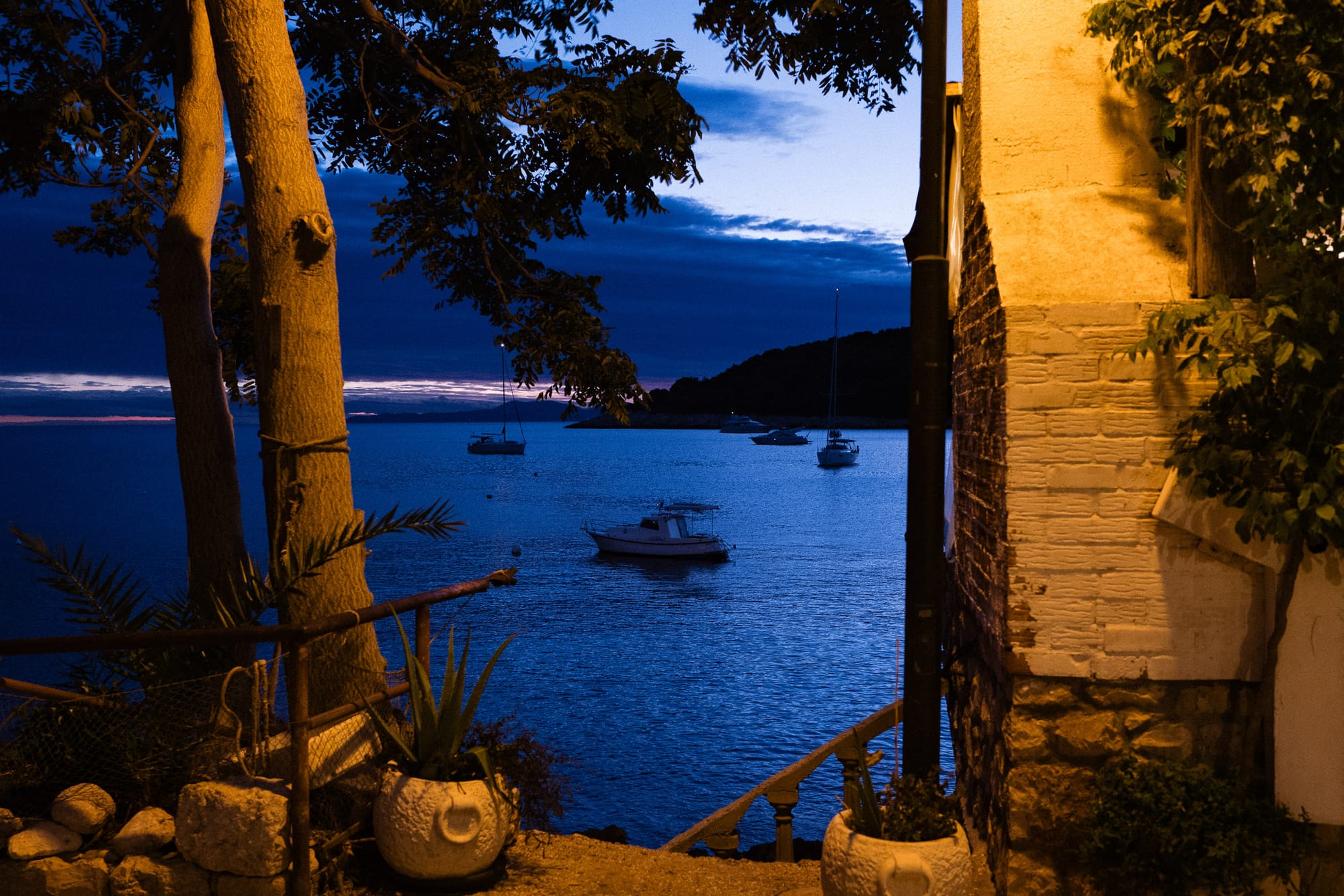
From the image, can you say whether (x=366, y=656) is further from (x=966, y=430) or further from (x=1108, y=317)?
(x=1108, y=317)

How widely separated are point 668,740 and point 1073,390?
30596 mm

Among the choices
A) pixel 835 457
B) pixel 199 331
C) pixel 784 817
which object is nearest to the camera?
pixel 199 331

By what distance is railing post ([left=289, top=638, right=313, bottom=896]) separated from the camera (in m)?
4.34

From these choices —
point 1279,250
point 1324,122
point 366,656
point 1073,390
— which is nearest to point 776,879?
point 366,656

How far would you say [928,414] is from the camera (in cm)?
473

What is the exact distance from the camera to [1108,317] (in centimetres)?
440

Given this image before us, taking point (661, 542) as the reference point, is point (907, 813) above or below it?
above

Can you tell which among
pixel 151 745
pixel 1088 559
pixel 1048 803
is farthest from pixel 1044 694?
pixel 151 745

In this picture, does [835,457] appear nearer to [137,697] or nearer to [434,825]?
[137,697]

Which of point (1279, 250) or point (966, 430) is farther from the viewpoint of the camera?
point (966, 430)

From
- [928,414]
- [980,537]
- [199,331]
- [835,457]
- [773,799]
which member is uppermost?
[199,331]

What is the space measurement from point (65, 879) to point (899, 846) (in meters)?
3.48

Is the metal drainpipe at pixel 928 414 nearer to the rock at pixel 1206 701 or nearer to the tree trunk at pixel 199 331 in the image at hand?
the rock at pixel 1206 701

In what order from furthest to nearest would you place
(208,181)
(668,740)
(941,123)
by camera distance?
(668,740), (208,181), (941,123)
